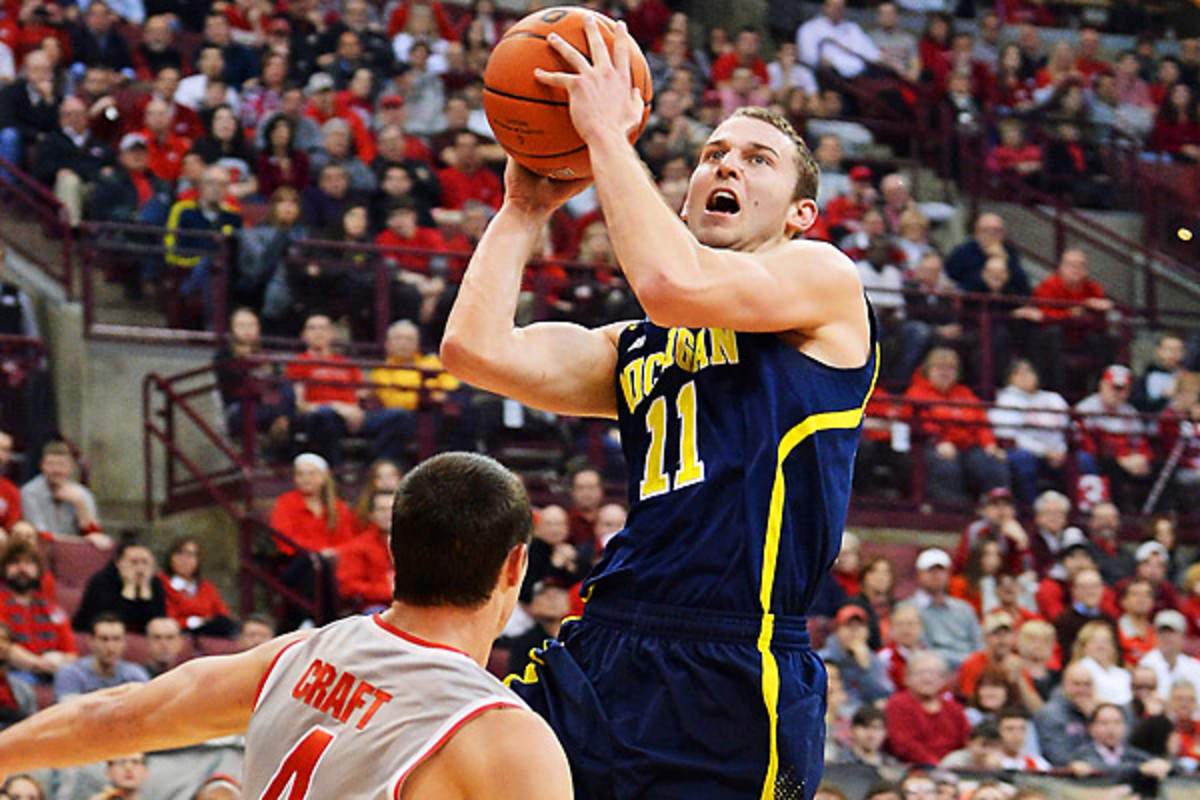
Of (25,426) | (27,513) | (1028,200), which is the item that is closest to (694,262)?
(27,513)

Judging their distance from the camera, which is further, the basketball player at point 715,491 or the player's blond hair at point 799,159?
the player's blond hair at point 799,159

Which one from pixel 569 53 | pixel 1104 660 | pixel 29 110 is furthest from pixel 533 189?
pixel 29 110

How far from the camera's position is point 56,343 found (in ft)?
41.7

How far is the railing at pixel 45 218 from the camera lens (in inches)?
500

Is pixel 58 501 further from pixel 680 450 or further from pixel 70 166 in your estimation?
pixel 680 450

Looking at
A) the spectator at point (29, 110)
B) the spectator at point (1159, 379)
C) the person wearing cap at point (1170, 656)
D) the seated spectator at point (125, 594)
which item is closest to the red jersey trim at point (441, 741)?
the seated spectator at point (125, 594)

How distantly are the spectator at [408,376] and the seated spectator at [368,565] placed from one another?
4.49 ft

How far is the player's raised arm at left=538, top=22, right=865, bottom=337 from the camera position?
4.08 meters

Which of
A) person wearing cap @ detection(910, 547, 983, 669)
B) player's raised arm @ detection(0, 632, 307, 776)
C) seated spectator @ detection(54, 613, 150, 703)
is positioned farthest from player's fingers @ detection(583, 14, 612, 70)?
person wearing cap @ detection(910, 547, 983, 669)

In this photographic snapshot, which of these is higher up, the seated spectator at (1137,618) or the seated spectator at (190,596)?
the seated spectator at (190,596)

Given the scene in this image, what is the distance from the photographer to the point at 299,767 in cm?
338

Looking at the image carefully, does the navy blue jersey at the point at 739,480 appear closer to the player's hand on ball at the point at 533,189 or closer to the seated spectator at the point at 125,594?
the player's hand on ball at the point at 533,189

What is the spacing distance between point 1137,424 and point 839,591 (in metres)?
3.77

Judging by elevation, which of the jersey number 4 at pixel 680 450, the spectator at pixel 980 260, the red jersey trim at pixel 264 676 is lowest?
the spectator at pixel 980 260
